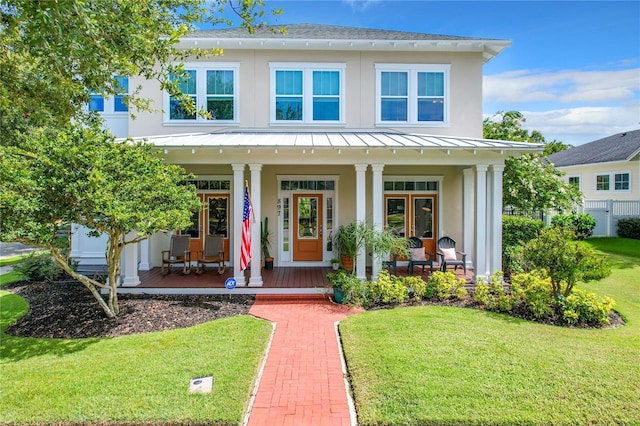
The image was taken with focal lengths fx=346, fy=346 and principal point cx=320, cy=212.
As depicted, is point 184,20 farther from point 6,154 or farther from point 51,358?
point 51,358

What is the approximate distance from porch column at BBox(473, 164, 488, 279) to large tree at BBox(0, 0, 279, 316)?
6.84 meters

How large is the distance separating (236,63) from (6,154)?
6.85 metres

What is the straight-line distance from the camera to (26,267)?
36.0 ft

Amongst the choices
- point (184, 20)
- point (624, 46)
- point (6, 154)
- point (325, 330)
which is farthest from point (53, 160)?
point (624, 46)

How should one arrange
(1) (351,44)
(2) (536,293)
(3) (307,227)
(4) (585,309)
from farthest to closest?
(3) (307,227) → (1) (351,44) → (2) (536,293) → (4) (585,309)

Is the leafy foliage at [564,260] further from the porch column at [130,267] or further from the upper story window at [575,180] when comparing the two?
the upper story window at [575,180]

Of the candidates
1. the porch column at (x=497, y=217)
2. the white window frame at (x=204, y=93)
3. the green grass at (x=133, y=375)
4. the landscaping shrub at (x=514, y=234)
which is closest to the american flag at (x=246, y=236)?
the green grass at (x=133, y=375)

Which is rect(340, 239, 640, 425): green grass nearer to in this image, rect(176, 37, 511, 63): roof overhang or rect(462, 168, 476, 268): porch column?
rect(462, 168, 476, 268): porch column

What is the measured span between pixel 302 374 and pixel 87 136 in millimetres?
5994

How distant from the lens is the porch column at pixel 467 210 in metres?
11.5

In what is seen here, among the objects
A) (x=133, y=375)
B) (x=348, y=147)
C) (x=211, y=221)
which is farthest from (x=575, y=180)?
(x=133, y=375)

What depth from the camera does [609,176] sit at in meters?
21.3

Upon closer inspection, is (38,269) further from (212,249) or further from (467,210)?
(467,210)

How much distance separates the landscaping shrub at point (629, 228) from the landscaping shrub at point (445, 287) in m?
15.0
